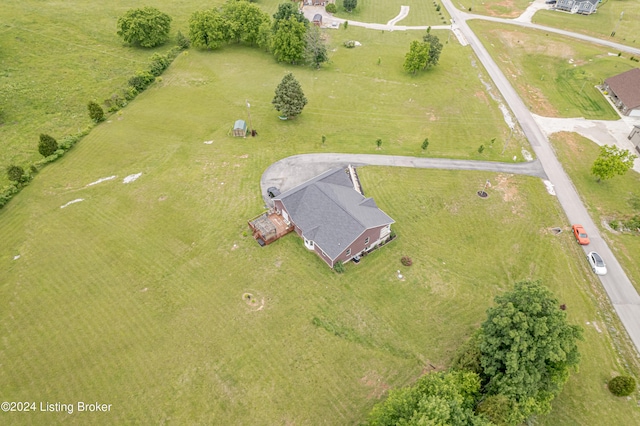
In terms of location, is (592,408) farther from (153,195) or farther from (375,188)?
(153,195)

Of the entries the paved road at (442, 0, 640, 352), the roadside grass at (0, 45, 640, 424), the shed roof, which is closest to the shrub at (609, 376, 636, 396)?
the roadside grass at (0, 45, 640, 424)

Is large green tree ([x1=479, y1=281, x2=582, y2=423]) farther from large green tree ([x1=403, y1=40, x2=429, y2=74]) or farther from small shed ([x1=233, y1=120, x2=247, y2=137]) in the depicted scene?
large green tree ([x1=403, y1=40, x2=429, y2=74])

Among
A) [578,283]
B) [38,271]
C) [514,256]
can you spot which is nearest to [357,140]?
[514,256]

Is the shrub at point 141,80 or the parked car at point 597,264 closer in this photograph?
the parked car at point 597,264

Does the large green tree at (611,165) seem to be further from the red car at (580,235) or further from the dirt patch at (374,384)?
the dirt patch at (374,384)

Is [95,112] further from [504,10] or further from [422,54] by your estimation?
[504,10]

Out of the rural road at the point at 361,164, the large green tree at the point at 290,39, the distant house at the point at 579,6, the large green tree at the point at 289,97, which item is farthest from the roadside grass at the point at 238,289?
the distant house at the point at 579,6

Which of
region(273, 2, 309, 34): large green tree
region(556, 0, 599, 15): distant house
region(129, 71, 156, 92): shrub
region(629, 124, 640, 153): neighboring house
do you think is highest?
region(556, 0, 599, 15): distant house
